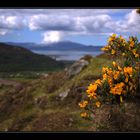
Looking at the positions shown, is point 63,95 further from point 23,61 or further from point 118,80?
point 118,80

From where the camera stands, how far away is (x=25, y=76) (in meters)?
4.73

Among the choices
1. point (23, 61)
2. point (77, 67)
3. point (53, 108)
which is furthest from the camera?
point (77, 67)

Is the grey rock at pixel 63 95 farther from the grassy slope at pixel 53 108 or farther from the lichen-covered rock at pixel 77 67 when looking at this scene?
the lichen-covered rock at pixel 77 67

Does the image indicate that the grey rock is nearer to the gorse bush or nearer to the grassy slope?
the grassy slope

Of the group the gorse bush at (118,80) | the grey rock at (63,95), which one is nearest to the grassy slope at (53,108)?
the grey rock at (63,95)

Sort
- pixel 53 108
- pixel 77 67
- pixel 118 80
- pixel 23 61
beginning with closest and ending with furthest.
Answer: pixel 118 80
pixel 53 108
pixel 23 61
pixel 77 67

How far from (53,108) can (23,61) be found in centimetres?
77

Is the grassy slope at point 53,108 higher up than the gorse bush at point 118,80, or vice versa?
the gorse bush at point 118,80

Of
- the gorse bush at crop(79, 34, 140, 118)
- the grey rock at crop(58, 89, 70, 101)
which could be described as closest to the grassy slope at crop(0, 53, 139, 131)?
the grey rock at crop(58, 89, 70, 101)

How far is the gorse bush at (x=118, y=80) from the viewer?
3969 millimetres

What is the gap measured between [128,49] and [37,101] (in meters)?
1.43

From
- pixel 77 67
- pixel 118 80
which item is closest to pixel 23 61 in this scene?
pixel 77 67

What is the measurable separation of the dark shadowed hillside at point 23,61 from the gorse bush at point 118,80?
0.71m

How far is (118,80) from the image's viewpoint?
3.97m
